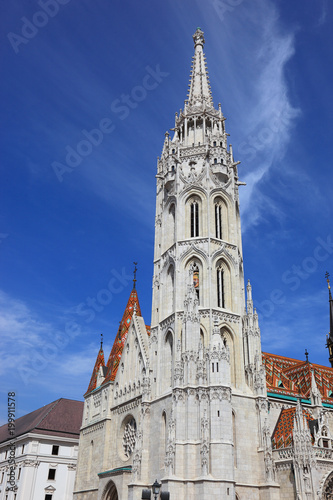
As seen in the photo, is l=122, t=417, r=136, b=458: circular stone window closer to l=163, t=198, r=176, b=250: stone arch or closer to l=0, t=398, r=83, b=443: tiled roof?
l=163, t=198, r=176, b=250: stone arch

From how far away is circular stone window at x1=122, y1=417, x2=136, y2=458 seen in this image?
1388 inches

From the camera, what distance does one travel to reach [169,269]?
3769 centimetres

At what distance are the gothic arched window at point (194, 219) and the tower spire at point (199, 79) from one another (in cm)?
1099

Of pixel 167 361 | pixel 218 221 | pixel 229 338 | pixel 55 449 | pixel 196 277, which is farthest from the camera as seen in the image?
pixel 55 449

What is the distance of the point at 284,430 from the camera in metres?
31.9

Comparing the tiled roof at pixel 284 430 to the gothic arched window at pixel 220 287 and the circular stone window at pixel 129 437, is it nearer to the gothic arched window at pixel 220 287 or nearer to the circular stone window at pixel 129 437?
the gothic arched window at pixel 220 287

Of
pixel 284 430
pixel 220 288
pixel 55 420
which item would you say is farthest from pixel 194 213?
pixel 55 420

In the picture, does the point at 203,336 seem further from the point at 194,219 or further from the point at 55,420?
the point at 55,420

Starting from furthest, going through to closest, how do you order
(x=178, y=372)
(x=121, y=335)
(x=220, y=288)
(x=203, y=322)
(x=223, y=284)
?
(x=121, y=335) → (x=223, y=284) → (x=220, y=288) → (x=203, y=322) → (x=178, y=372)

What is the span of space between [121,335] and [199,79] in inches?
1006

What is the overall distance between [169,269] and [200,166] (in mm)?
9069

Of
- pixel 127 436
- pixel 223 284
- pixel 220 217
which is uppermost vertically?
pixel 220 217

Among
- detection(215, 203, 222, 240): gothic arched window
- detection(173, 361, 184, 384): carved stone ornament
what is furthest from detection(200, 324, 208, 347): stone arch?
detection(215, 203, 222, 240): gothic arched window

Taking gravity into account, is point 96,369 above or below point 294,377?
above
